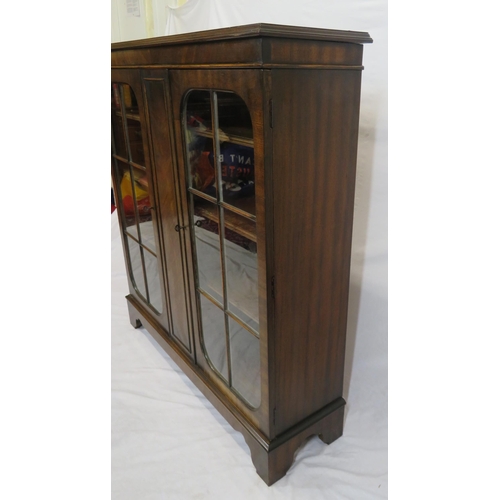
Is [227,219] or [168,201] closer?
[227,219]

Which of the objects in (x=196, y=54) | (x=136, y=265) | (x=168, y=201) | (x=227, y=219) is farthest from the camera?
(x=136, y=265)

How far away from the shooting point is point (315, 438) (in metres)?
1.58

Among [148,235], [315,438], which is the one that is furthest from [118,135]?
[315,438]

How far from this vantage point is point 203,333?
1.64 m

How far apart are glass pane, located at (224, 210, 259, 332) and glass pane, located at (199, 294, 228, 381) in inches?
4.6

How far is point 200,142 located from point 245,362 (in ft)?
2.36

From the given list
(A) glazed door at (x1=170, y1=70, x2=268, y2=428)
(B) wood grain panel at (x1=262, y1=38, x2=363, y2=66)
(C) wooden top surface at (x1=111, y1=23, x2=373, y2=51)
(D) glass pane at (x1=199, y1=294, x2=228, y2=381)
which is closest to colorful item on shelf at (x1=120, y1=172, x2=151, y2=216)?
(A) glazed door at (x1=170, y1=70, x2=268, y2=428)

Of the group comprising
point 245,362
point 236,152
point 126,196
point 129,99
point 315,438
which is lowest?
point 315,438

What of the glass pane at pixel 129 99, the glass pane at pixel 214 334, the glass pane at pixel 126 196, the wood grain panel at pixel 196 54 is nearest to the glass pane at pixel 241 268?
the glass pane at pixel 214 334

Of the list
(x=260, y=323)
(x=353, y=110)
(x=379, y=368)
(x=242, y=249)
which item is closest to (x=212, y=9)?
(x=353, y=110)

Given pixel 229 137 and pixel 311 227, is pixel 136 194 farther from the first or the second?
pixel 311 227

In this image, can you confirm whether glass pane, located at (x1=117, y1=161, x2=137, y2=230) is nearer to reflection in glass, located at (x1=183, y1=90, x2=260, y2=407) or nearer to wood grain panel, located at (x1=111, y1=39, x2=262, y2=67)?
wood grain panel, located at (x1=111, y1=39, x2=262, y2=67)

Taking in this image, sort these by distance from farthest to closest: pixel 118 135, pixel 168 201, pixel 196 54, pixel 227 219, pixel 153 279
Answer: pixel 153 279, pixel 118 135, pixel 168 201, pixel 227 219, pixel 196 54

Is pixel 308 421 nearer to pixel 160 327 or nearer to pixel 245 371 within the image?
pixel 245 371
